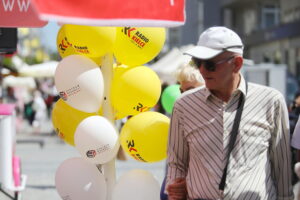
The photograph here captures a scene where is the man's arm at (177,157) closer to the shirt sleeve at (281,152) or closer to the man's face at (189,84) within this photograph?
the shirt sleeve at (281,152)

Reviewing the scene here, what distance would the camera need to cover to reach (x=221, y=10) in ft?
177

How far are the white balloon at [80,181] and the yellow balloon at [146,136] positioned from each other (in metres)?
0.28

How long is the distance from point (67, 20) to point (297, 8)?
34506 millimetres

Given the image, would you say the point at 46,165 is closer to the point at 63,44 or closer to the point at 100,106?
the point at 63,44

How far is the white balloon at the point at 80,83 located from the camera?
412 centimetres

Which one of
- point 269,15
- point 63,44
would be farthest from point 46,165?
point 269,15

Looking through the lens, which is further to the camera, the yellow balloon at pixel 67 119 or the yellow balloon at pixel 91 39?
the yellow balloon at pixel 67 119

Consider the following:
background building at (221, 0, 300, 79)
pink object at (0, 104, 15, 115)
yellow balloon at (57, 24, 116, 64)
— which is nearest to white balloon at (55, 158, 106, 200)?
yellow balloon at (57, 24, 116, 64)

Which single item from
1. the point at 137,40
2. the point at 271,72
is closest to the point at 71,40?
the point at 137,40

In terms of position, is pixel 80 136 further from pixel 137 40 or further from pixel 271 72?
pixel 271 72

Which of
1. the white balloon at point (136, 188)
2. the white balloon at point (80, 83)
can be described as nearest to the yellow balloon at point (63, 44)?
the white balloon at point (80, 83)

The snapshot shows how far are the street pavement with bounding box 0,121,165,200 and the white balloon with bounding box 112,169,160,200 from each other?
1.56m

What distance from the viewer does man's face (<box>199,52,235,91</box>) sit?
10.5 ft

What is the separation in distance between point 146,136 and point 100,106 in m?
0.37
